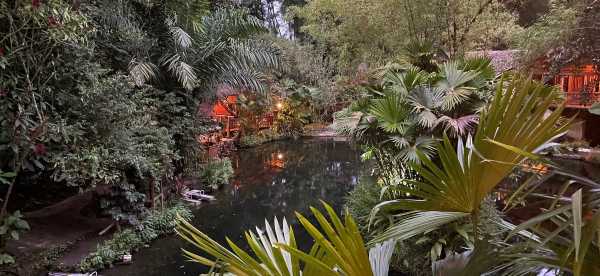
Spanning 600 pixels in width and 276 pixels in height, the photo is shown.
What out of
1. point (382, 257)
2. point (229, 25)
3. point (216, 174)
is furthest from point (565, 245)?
point (216, 174)

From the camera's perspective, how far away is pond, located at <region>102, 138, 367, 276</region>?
575 cm

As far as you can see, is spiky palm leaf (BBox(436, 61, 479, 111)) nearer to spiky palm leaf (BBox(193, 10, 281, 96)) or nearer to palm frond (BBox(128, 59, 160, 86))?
spiky palm leaf (BBox(193, 10, 281, 96))

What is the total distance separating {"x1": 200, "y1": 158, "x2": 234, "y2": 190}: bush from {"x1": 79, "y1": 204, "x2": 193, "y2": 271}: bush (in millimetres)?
1723

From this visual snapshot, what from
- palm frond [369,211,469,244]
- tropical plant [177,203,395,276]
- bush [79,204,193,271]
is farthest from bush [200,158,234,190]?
palm frond [369,211,469,244]

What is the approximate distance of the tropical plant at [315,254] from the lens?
1.23m

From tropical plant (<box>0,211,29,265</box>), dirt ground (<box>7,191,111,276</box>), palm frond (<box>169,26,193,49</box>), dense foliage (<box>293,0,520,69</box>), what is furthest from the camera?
dense foliage (<box>293,0,520,69</box>)

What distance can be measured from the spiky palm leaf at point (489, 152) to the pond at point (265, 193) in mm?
4565

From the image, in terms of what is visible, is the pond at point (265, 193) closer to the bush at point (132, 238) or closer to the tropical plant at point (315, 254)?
the bush at point (132, 238)

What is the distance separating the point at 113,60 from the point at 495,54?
1137 cm

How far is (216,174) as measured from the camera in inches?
369

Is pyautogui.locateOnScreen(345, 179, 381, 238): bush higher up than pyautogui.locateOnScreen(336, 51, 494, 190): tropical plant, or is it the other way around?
pyautogui.locateOnScreen(336, 51, 494, 190): tropical plant

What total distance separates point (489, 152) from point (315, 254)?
0.71m

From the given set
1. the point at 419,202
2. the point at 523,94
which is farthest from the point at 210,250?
the point at 523,94

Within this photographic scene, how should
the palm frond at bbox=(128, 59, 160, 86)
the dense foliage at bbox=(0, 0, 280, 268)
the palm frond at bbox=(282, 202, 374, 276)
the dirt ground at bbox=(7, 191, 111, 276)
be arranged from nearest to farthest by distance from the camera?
the palm frond at bbox=(282, 202, 374, 276) < the dense foliage at bbox=(0, 0, 280, 268) < the dirt ground at bbox=(7, 191, 111, 276) < the palm frond at bbox=(128, 59, 160, 86)
